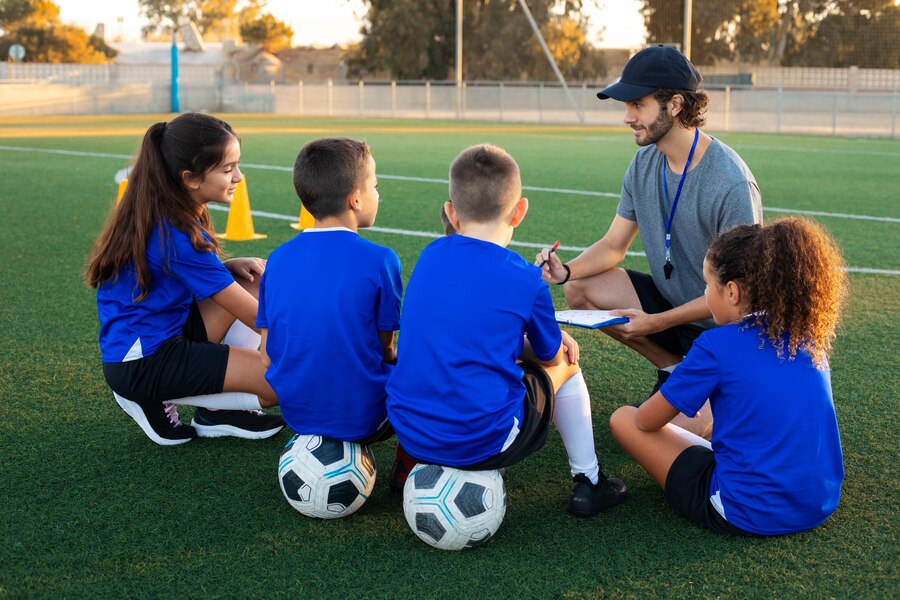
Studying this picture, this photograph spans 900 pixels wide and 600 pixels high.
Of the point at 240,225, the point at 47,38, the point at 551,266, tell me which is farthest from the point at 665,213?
the point at 47,38

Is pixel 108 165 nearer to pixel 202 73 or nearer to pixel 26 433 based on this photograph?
pixel 26 433

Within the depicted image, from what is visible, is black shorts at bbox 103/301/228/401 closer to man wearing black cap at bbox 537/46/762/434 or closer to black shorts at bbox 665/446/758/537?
man wearing black cap at bbox 537/46/762/434

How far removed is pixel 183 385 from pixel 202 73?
43.4 m

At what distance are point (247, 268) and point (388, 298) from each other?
1231 millimetres

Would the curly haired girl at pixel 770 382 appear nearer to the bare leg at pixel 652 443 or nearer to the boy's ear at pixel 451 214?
the bare leg at pixel 652 443

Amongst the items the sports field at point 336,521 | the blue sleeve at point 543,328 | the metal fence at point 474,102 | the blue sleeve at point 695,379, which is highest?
the metal fence at point 474,102

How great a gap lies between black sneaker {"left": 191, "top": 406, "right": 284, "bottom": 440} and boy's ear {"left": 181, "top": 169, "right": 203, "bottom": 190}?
908mm

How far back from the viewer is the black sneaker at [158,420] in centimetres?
383

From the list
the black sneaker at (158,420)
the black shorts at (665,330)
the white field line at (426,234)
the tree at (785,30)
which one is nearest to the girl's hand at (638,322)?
the black shorts at (665,330)

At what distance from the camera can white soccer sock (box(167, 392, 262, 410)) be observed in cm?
386

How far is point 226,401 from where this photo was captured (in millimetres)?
3879

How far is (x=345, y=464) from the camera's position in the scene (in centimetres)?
322

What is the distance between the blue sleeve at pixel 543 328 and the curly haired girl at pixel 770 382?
38 centimetres

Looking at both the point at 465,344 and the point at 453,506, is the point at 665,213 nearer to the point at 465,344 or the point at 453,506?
the point at 465,344
